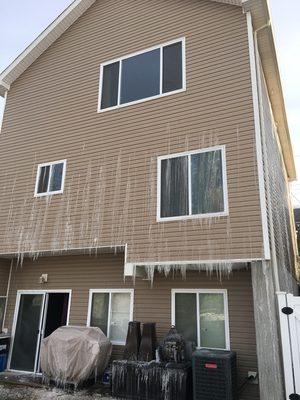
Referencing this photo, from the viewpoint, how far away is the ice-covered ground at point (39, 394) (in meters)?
6.59

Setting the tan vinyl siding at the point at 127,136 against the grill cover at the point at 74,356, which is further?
the grill cover at the point at 74,356

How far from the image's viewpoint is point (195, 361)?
602 cm

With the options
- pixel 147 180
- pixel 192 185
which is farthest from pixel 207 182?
pixel 147 180

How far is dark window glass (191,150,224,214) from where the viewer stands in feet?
21.8

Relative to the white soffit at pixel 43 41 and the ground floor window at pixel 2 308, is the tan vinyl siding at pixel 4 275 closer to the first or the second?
the ground floor window at pixel 2 308

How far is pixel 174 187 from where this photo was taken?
718 cm

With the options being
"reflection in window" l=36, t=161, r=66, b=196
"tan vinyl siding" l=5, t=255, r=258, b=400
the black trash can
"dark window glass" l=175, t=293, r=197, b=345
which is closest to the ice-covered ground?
"tan vinyl siding" l=5, t=255, r=258, b=400

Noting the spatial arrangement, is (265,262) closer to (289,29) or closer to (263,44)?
(263,44)

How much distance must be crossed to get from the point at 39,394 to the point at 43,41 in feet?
29.4

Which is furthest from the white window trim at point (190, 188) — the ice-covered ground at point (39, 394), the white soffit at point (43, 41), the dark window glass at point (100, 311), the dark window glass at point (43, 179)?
the white soffit at point (43, 41)

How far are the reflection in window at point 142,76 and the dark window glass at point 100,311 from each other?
A: 15.1ft

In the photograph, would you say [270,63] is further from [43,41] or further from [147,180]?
[43,41]

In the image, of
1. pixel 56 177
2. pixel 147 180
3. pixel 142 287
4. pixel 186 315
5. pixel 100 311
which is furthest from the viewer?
pixel 56 177

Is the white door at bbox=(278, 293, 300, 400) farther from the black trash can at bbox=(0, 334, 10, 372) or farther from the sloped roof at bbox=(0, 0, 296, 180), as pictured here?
the black trash can at bbox=(0, 334, 10, 372)
